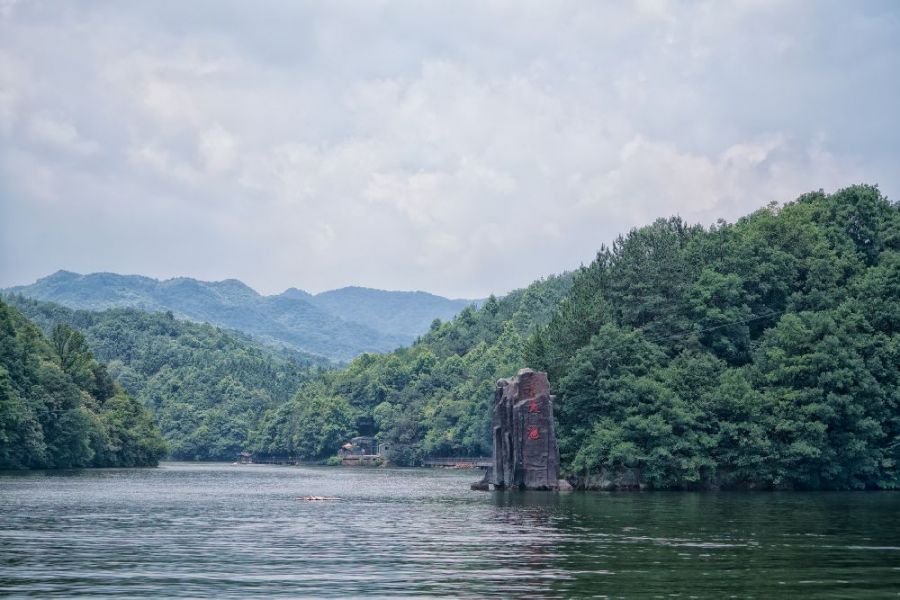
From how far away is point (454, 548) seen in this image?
44.2 meters

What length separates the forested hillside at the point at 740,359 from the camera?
8975 cm

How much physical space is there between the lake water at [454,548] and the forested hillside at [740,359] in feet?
46.8

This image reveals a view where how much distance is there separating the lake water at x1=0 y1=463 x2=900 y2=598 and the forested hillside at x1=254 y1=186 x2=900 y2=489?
14.2 metres

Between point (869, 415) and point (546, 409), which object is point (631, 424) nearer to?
point (546, 409)

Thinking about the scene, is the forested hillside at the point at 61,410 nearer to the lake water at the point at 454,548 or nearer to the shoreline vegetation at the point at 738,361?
the lake water at the point at 454,548

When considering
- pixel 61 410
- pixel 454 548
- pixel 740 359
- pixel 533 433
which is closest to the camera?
pixel 454 548

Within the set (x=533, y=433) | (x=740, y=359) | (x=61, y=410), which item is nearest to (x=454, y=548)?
(x=533, y=433)

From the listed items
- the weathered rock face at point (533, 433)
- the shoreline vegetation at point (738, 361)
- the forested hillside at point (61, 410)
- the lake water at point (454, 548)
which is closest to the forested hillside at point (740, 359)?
the shoreline vegetation at point (738, 361)

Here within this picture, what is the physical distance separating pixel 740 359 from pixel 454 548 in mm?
64321

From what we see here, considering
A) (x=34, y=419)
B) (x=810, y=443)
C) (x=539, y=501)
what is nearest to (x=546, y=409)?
(x=539, y=501)

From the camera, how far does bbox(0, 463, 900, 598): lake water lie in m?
33.2

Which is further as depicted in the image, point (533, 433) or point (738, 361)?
point (738, 361)

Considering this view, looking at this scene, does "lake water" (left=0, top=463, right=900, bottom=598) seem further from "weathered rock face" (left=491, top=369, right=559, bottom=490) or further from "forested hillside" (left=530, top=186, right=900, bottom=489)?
"forested hillside" (left=530, top=186, right=900, bottom=489)

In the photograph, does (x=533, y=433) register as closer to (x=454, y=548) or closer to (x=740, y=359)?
(x=740, y=359)
